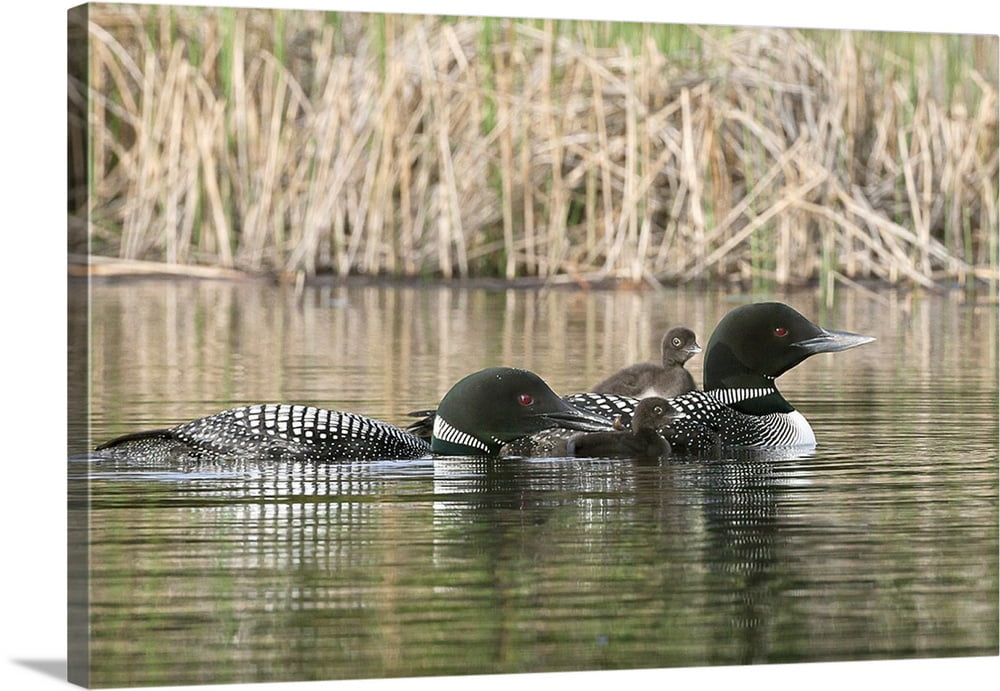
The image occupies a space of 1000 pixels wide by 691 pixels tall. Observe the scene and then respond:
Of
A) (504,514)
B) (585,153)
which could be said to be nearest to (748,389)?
(585,153)

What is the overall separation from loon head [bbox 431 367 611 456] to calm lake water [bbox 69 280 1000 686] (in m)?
0.13

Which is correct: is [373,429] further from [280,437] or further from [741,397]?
[741,397]

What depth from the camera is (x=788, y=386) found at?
8.03 m

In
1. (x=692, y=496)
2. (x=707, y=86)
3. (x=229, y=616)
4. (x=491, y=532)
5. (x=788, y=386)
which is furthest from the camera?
(x=788, y=386)

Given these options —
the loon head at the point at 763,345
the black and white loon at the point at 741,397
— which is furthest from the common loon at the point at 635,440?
the loon head at the point at 763,345

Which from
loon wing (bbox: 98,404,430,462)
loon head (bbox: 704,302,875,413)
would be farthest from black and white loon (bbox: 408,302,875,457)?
loon wing (bbox: 98,404,430,462)

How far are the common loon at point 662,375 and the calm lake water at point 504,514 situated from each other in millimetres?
62

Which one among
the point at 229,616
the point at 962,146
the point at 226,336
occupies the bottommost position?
the point at 229,616

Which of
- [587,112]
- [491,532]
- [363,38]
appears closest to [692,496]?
[491,532]

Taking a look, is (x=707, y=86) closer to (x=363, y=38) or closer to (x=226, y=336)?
(x=363, y=38)

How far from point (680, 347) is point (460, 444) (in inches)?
35.6

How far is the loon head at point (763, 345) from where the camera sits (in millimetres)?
7469

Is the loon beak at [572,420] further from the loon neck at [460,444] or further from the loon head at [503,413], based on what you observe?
the loon neck at [460,444]

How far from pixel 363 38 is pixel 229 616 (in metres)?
1.97
